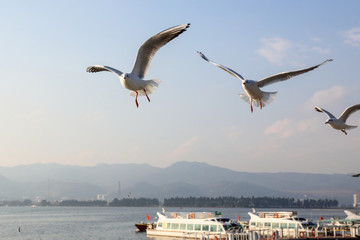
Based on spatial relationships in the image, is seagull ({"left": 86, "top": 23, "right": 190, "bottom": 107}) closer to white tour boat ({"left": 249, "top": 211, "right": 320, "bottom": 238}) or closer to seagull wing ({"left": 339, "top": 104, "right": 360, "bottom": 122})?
seagull wing ({"left": 339, "top": 104, "right": 360, "bottom": 122})

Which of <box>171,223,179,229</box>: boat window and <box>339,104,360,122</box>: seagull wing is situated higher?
<box>339,104,360,122</box>: seagull wing

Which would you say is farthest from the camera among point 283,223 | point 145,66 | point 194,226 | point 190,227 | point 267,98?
point 190,227

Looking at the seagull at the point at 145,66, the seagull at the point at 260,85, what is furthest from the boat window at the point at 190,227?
the seagull at the point at 145,66

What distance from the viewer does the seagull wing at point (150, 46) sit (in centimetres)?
1413

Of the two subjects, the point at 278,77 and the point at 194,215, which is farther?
the point at 194,215

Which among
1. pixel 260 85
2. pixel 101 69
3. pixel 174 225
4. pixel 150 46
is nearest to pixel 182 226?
pixel 174 225

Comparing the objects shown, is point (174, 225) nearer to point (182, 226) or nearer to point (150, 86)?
point (182, 226)

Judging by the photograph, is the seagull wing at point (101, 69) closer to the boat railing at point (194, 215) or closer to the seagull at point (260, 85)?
the seagull at point (260, 85)

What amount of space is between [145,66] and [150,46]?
0.83 m

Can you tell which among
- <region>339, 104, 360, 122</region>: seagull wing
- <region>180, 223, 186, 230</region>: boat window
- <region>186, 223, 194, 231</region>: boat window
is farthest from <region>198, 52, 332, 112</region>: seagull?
<region>180, 223, 186, 230</region>: boat window

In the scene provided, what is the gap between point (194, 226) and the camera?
57.4 m

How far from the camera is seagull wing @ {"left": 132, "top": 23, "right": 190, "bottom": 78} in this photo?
1413 cm

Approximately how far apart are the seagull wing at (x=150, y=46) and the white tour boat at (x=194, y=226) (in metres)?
31.2

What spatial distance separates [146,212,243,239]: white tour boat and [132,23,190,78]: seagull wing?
31.2 metres
